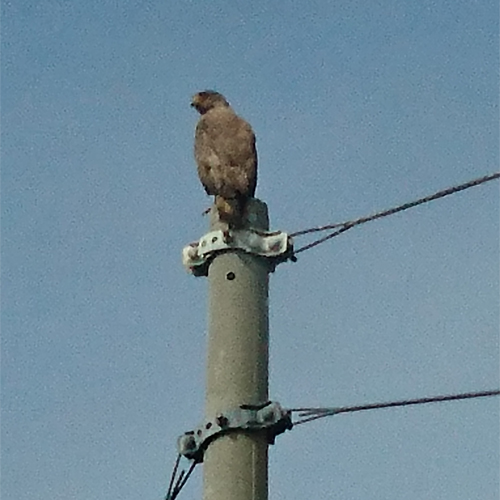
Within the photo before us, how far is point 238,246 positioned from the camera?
3.98 metres

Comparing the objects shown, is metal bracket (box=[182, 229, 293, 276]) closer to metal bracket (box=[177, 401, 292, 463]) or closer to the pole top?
the pole top

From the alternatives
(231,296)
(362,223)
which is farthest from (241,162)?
(231,296)

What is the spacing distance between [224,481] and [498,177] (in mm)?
1330

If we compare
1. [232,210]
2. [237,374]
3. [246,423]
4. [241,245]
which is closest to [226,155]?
[232,210]

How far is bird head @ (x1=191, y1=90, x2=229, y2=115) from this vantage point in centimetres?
641

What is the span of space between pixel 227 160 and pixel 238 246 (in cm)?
101

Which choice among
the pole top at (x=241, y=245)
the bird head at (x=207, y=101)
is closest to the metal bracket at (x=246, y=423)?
the pole top at (x=241, y=245)

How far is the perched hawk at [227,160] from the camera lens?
4.20 metres

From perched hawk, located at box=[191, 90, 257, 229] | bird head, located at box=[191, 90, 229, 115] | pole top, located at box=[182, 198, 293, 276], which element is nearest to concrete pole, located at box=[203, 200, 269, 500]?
pole top, located at box=[182, 198, 293, 276]

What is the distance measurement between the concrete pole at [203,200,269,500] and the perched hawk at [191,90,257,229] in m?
0.37

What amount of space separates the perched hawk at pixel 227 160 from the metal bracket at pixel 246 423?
0.70 meters

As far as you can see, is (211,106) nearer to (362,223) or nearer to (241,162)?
(241,162)

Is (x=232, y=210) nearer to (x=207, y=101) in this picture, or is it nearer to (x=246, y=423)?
(x=246, y=423)

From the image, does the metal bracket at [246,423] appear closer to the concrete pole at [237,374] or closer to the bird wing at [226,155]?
the concrete pole at [237,374]
